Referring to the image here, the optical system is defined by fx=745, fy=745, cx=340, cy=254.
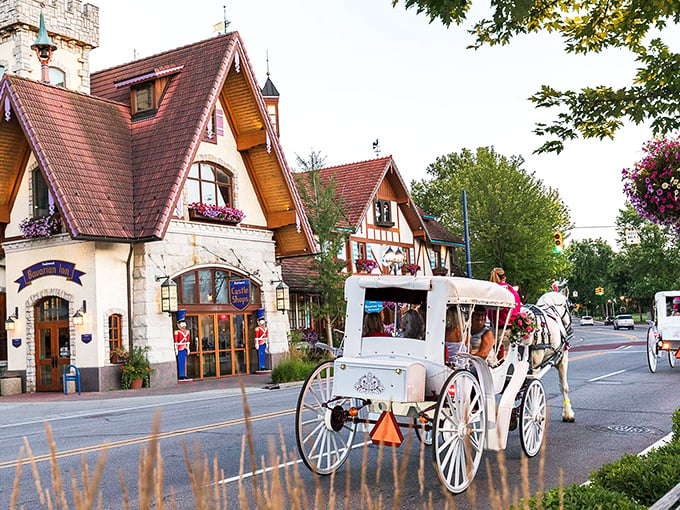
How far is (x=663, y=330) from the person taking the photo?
20.4 m

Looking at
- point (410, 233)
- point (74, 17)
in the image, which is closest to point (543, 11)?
point (74, 17)

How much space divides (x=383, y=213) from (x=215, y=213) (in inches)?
580

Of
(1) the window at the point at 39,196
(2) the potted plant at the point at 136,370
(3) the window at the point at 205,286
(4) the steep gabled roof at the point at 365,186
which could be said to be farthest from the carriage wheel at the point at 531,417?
(4) the steep gabled roof at the point at 365,186

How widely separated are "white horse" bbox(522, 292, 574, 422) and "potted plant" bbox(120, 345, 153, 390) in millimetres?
15183

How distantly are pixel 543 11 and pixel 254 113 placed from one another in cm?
2203

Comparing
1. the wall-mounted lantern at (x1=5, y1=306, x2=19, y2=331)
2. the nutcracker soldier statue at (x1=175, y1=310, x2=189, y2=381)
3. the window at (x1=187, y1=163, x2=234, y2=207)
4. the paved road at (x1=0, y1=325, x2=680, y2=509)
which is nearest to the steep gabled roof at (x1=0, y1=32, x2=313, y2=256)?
the window at (x1=187, y1=163, x2=234, y2=207)

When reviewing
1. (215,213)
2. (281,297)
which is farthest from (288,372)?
(215,213)

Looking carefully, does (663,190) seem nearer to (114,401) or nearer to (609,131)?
(609,131)

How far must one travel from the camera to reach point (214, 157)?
27.0 meters

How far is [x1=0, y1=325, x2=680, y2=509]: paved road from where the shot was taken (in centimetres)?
742

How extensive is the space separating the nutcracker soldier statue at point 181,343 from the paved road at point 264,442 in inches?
176

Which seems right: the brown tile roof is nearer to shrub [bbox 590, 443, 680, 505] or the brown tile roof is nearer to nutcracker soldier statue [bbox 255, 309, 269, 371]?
nutcracker soldier statue [bbox 255, 309, 269, 371]

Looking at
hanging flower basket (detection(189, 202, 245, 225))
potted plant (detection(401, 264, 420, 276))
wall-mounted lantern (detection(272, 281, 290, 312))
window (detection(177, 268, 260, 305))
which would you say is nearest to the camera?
window (detection(177, 268, 260, 305))

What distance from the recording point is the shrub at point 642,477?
5.82 metres
